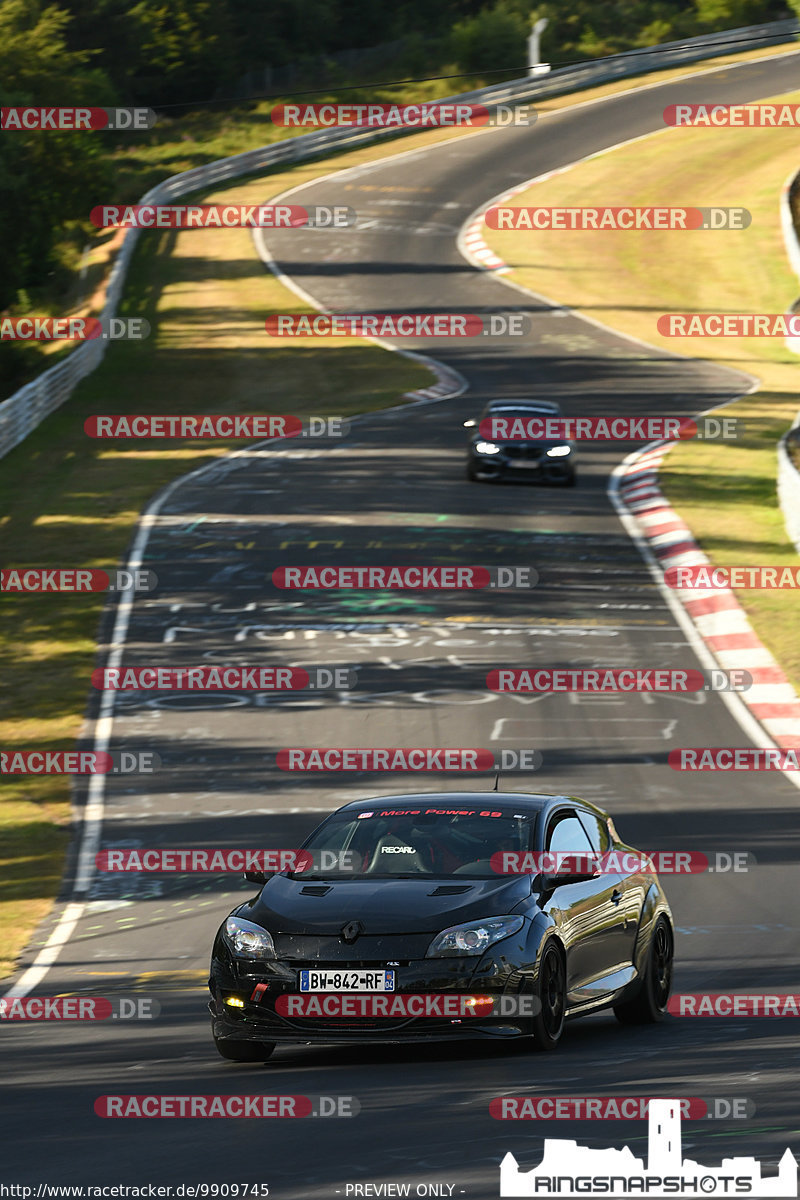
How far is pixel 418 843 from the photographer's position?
408 inches

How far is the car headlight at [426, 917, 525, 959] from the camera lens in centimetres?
941

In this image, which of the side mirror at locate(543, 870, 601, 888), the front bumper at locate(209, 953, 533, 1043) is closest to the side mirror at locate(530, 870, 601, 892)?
the side mirror at locate(543, 870, 601, 888)

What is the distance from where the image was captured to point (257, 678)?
22500mm

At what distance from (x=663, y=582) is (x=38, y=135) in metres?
34.2

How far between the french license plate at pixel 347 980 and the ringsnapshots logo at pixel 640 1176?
7.28ft

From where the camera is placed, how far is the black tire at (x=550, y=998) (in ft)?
31.3

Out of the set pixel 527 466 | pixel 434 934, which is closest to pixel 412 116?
pixel 527 466

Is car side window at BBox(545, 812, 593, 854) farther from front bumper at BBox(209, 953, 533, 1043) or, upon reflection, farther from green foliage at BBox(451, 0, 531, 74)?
green foliage at BBox(451, 0, 531, 74)

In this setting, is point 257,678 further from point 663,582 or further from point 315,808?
point 663,582

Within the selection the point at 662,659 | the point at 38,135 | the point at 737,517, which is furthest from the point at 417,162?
the point at 662,659

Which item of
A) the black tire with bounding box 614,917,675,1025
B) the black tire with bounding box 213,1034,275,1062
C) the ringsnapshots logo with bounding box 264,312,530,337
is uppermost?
the black tire with bounding box 213,1034,275,1062

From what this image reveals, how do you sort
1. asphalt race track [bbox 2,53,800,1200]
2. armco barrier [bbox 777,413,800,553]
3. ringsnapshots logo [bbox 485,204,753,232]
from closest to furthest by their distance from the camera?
asphalt race track [bbox 2,53,800,1200] → armco barrier [bbox 777,413,800,553] → ringsnapshots logo [bbox 485,204,753,232]

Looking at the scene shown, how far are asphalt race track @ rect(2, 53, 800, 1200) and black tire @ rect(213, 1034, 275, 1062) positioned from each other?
11cm

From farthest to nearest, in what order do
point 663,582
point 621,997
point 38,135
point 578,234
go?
point 578,234 < point 38,135 < point 663,582 < point 621,997
